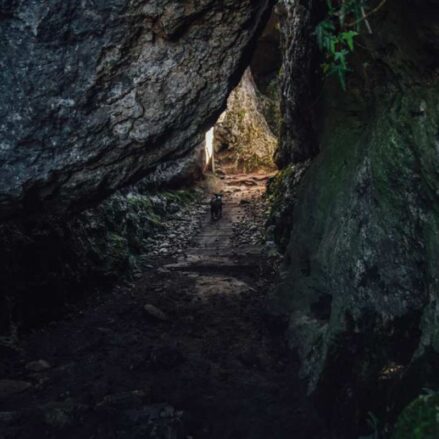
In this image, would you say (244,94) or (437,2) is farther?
(244,94)

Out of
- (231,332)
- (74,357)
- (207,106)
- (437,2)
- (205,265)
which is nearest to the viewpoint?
(437,2)

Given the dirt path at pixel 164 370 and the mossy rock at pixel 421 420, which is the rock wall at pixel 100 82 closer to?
the dirt path at pixel 164 370

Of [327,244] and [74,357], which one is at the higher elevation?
[327,244]

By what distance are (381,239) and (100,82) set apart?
421 cm

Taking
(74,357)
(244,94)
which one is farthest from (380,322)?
(244,94)

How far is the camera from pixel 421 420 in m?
3.92

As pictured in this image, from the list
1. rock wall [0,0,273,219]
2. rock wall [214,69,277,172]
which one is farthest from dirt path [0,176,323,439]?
rock wall [214,69,277,172]

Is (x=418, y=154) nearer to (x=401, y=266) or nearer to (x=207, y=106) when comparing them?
(x=401, y=266)

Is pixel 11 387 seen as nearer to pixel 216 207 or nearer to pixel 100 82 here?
pixel 100 82

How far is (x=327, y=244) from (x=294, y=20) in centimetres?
616

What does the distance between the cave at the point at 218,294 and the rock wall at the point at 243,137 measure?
1626 centimetres

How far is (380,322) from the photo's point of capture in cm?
581

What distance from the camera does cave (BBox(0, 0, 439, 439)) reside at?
5.32 m


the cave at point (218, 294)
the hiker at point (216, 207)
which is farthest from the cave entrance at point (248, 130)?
the cave at point (218, 294)
